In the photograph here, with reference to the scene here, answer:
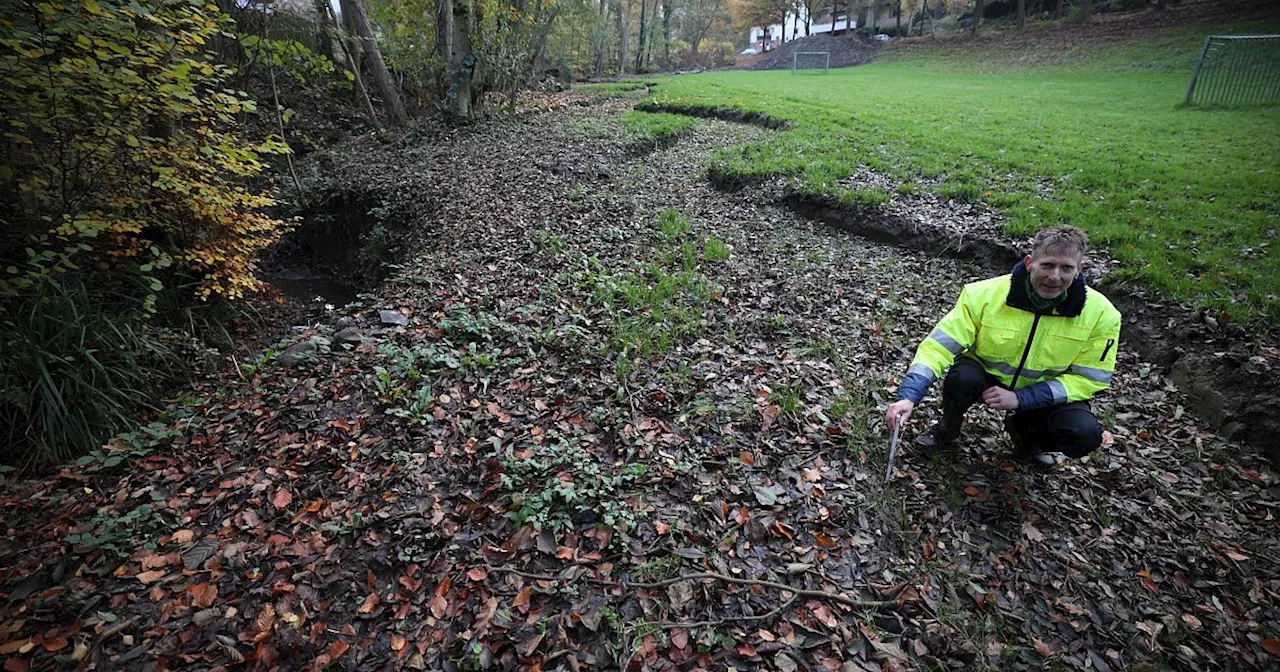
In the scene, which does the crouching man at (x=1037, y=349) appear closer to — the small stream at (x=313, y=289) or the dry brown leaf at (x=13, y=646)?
the dry brown leaf at (x=13, y=646)

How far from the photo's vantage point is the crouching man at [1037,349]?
3041mm

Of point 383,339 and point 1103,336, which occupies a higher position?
point 1103,336

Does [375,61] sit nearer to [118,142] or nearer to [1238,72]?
[118,142]

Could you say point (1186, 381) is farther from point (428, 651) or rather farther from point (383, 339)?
point (383, 339)

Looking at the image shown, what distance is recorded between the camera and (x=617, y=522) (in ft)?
10.3

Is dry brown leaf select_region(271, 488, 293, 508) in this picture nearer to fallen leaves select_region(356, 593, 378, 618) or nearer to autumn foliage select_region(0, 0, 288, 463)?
fallen leaves select_region(356, 593, 378, 618)

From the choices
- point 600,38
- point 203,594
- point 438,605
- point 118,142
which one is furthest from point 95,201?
point 600,38

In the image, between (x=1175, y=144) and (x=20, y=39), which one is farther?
(x=1175, y=144)

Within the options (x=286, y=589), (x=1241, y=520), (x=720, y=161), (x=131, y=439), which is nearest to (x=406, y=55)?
(x=720, y=161)

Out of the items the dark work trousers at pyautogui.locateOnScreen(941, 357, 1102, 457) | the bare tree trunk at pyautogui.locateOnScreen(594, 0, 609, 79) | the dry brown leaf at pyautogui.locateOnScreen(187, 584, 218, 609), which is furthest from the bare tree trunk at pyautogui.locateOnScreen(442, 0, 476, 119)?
the bare tree trunk at pyautogui.locateOnScreen(594, 0, 609, 79)

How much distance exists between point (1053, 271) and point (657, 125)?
35.4 feet

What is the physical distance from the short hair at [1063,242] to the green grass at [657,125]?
31.1 ft

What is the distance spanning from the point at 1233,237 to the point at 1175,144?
5295 mm

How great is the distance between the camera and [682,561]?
295 centimetres
